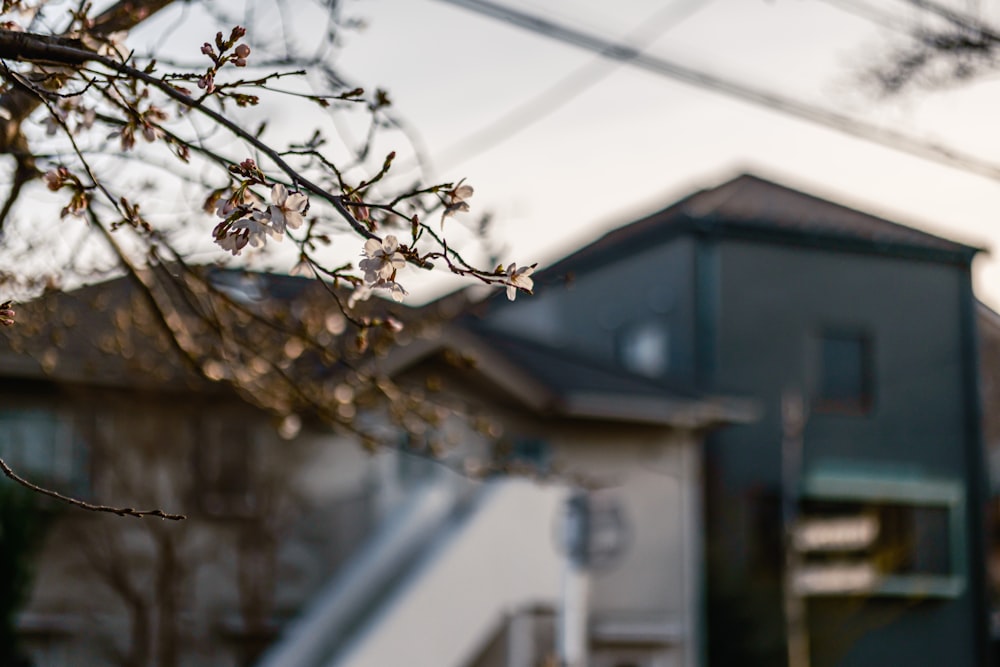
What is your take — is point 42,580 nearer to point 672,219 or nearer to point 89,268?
point 89,268

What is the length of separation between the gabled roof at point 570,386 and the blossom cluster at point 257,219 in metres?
11.7

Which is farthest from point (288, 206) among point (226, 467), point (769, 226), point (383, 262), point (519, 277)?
point (769, 226)

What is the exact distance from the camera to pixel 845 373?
71.2ft

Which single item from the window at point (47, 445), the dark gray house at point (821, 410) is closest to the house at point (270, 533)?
the window at point (47, 445)

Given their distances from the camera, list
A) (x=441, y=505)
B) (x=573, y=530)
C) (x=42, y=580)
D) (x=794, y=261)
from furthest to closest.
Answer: (x=794, y=261) < (x=441, y=505) < (x=42, y=580) < (x=573, y=530)

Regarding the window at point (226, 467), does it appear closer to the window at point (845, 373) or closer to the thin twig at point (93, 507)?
the window at point (845, 373)

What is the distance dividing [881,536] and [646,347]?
4.86 meters

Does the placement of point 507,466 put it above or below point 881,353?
below

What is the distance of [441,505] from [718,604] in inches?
236

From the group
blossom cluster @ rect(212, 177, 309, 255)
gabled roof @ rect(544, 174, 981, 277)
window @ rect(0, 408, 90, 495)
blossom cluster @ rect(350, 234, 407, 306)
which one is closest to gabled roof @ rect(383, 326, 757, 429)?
gabled roof @ rect(544, 174, 981, 277)

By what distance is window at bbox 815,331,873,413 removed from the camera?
21484 mm

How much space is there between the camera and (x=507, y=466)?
7.06 metres

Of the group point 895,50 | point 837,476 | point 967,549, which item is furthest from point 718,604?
point 895,50

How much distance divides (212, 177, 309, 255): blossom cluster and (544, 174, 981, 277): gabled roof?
17.7m
